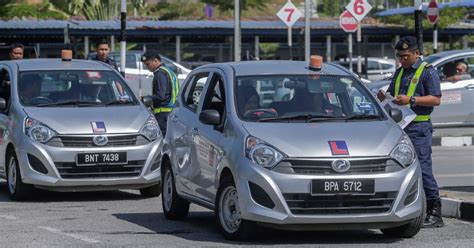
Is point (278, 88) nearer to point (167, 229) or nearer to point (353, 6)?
point (167, 229)

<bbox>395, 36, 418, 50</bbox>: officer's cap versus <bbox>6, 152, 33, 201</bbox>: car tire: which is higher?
<bbox>395, 36, 418, 50</bbox>: officer's cap

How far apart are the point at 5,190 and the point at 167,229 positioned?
16.6 ft

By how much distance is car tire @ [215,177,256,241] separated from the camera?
10.2 meters

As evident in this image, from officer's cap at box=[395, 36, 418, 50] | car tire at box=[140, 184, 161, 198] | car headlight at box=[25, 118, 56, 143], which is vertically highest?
officer's cap at box=[395, 36, 418, 50]

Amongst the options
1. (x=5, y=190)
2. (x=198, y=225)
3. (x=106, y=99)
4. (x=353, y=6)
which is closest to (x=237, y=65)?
(x=198, y=225)

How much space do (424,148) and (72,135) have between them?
177 inches

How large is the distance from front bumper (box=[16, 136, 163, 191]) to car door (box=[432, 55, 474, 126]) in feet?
36.8

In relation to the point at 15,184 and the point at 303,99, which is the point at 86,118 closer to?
the point at 15,184

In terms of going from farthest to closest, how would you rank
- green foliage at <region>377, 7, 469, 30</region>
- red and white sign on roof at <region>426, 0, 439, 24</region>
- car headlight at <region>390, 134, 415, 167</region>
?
green foliage at <region>377, 7, 469, 30</region>
red and white sign on roof at <region>426, 0, 439, 24</region>
car headlight at <region>390, 134, 415, 167</region>

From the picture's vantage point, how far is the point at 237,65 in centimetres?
1166

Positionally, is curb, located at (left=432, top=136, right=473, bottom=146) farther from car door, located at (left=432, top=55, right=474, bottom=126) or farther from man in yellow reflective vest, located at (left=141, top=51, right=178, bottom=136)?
man in yellow reflective vest, located at (left=141, top=51, right=178, bottom=136)

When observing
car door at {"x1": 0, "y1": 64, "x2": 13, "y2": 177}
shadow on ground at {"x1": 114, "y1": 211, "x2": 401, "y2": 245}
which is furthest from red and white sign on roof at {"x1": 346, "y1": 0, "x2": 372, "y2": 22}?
shadow on ground at {"x1": 114, "y1": 211, "x2": 401, "y2": 245}

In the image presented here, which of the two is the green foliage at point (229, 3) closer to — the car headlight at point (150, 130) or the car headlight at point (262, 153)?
the car headlight at point (150, 130)

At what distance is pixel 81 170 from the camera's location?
13930 mm
